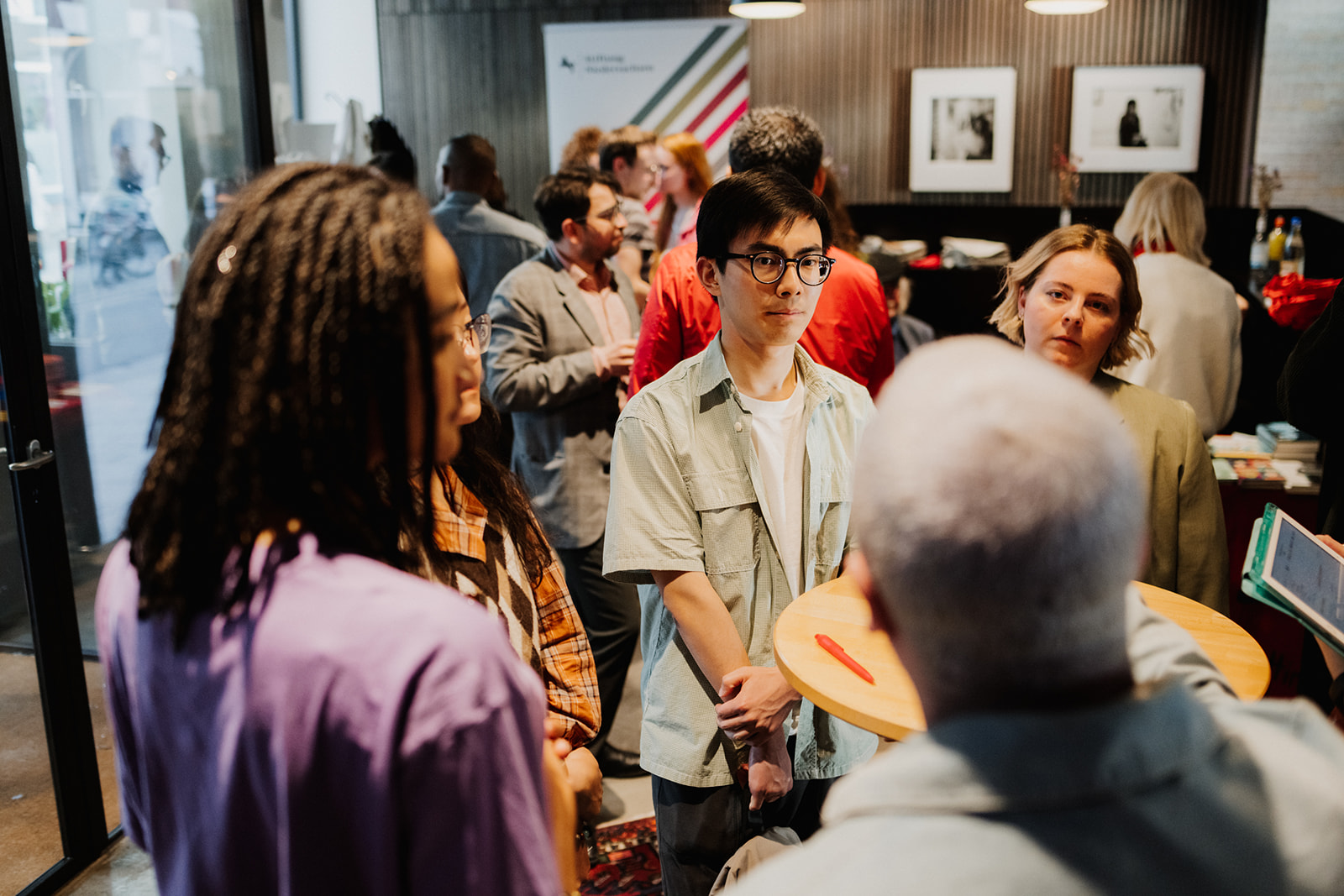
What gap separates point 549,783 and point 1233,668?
110 cm

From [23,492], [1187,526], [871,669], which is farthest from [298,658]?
[23,492]

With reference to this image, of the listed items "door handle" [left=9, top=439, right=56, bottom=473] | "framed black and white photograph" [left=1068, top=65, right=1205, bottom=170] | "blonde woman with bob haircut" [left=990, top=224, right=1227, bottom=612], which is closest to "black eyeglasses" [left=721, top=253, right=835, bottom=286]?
"blonde woman with bob haircut" [left=990, top=224, right=1227, bottom=612]

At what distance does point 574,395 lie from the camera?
118 inches

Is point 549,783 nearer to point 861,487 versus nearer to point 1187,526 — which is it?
point 861,487

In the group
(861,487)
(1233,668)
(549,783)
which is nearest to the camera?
(861,487)

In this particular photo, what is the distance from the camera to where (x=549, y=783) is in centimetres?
93

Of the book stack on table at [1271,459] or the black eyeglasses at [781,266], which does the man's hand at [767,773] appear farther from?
the book stack on table at [1271,459]

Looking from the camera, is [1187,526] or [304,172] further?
[1187,526]

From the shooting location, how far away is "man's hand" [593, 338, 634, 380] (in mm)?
3002

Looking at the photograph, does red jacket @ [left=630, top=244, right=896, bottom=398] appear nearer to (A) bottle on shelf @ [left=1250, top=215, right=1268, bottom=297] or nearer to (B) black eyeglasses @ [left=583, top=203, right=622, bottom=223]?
(B) black eyeglasses @ [left=583, top=203, right=622, bottom=223]

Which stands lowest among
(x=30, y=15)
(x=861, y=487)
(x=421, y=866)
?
(x=421, y=866)

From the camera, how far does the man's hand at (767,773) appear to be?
176cm

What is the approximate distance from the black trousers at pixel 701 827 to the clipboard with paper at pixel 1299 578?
79cm

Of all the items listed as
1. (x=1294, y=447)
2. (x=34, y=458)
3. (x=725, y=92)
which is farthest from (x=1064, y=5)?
(x=34, y=458)
